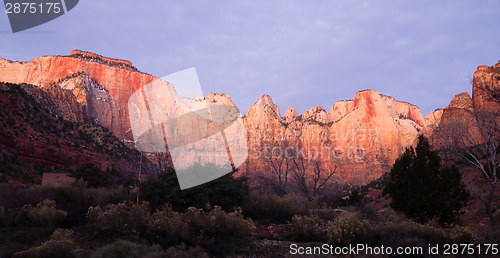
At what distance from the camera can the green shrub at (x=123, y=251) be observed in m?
9.45

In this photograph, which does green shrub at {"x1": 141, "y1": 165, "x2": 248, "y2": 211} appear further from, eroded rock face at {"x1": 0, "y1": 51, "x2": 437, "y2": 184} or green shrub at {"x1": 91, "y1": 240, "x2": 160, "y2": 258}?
eroded rock face at {"x1": 0, "y1": 51, "x2": 437, "y2": 184}

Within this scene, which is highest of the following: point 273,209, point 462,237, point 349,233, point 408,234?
point 273,209

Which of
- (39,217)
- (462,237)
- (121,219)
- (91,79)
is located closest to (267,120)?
(91,79)

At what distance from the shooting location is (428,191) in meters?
14.0

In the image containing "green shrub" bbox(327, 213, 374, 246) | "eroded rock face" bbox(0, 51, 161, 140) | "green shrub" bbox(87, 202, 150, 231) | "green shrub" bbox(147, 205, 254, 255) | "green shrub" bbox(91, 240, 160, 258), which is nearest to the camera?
"green shrub" bbox(91, 240, 160, 258)

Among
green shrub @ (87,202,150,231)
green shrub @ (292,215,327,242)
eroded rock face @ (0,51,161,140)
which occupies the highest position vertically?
eroded rock face @ (0,51,161,140)

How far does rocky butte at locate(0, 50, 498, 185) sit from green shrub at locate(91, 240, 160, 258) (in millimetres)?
75023

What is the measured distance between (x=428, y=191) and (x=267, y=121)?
9005 centimetres

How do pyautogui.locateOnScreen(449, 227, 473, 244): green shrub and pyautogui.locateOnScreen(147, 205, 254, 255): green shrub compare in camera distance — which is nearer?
pyautogui.locateOnScreen(449, 227, 473, 244): green shrub

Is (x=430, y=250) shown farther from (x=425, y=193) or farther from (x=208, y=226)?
(x=208, y=226)

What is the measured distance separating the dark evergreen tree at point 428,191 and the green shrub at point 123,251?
35.8 ft

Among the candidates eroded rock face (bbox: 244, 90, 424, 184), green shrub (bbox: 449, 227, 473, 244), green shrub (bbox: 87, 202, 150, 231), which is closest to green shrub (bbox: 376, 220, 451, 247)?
green shrub (bbox: 449, 227, 473, 244)

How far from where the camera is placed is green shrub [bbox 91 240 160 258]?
31.0 feet

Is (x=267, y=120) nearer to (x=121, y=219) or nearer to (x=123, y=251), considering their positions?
(x=121, y=219)
